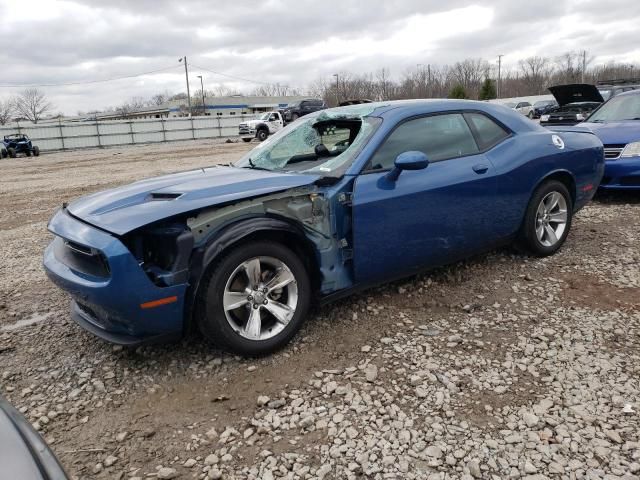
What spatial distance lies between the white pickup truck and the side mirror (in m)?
26.1

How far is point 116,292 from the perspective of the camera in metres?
2.66

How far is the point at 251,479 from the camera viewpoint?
87.1 inches

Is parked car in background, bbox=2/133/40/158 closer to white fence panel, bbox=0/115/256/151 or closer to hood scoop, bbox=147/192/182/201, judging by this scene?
white fence panel, bbox=0/115/256/151

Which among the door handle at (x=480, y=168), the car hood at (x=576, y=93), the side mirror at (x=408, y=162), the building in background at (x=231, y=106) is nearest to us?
the side mirror at (x=408, y=162)

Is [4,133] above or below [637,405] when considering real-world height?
above

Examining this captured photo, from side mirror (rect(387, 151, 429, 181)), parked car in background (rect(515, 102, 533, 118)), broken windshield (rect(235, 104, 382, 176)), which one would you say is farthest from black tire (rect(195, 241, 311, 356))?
parked car in background (rect(515, 102, 533, 118))

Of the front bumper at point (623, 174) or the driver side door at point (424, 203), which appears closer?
the driver side door at point (424, 203)

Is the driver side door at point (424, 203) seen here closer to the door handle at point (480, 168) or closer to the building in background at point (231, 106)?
the door handle at point (480, 168)

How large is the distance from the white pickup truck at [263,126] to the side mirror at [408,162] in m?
26.1

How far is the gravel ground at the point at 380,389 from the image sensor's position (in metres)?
2.30

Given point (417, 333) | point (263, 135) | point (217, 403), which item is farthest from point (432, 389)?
point (263, 135)

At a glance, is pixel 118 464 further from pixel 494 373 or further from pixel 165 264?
pixel 494 373

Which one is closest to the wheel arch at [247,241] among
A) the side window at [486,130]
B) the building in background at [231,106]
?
the side window at [486,130]

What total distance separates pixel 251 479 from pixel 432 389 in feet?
3.75
